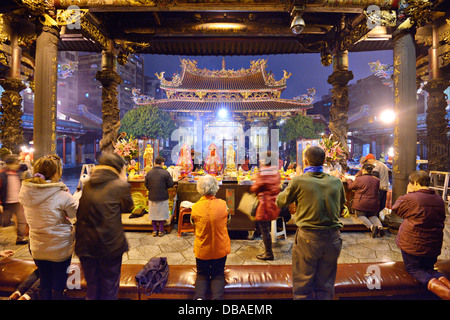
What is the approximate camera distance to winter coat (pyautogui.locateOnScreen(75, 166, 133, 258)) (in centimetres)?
197

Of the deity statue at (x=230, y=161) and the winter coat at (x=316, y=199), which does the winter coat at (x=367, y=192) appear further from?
the deity statue at (x=230, y=161)

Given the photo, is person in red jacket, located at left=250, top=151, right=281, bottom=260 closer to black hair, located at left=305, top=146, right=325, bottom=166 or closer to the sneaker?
black hair, located at left=305, top=146, right=325, bottom=166

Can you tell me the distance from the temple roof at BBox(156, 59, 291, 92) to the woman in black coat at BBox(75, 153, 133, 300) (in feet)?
58.6

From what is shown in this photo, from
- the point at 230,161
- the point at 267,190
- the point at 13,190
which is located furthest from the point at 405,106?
the point at 13,190

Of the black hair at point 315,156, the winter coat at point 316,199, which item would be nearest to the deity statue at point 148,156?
the winter coat at point 316,199

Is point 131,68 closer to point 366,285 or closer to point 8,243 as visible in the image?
point 8,243

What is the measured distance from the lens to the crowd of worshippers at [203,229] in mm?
2021

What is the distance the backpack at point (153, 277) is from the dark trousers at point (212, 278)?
52 centimetres

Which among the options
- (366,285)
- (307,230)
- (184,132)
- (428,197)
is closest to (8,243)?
(307,230)

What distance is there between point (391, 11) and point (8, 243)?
Answer: 10.4 meters

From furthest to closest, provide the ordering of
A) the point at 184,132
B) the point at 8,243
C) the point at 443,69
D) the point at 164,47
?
the point at 184,132 → the point at 164,47 → the point at 443,69 → the point at 8,243

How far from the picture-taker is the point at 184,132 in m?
19.8

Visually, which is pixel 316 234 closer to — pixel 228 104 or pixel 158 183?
pixel 158 183

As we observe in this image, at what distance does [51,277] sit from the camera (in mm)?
2354
